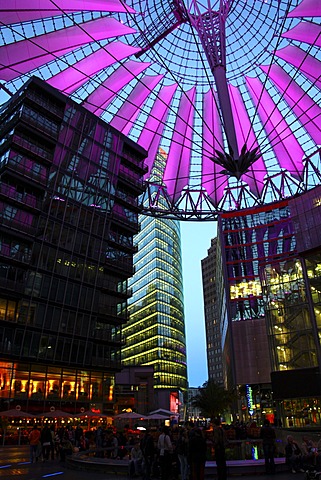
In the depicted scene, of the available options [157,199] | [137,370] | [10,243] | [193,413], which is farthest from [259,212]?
[193,413]

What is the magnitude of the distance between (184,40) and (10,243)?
27375 millimetres

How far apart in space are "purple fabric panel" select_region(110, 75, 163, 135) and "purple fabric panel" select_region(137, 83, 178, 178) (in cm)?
145

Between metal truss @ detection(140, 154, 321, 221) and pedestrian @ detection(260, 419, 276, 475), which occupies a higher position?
metal truss @ detection(140, 154, 321, 221)

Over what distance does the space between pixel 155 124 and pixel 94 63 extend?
11.3 m

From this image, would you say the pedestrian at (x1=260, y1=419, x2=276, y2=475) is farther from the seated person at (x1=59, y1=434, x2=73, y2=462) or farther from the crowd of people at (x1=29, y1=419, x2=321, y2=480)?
the seated person at (x1=59, y1=434, x2=73, y2=462)

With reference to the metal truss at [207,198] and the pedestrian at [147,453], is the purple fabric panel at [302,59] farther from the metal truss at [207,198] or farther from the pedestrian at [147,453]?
the pedestrian at [147,453]

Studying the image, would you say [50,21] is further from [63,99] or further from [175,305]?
[175,305]

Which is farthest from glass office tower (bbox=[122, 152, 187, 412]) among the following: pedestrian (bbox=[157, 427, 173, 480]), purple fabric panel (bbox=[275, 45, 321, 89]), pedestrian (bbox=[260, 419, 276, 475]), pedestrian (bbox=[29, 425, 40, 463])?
pedestrian (bbox=[157, 427, 173, 480])

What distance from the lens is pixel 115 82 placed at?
41.1 m

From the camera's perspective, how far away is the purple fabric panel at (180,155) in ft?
152

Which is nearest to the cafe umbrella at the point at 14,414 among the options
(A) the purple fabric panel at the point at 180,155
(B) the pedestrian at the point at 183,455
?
(B) the pedestrian at the point at 183,455

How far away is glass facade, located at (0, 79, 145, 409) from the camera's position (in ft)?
129

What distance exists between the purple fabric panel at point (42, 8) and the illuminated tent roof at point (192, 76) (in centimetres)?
7

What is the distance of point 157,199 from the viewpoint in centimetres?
5541
